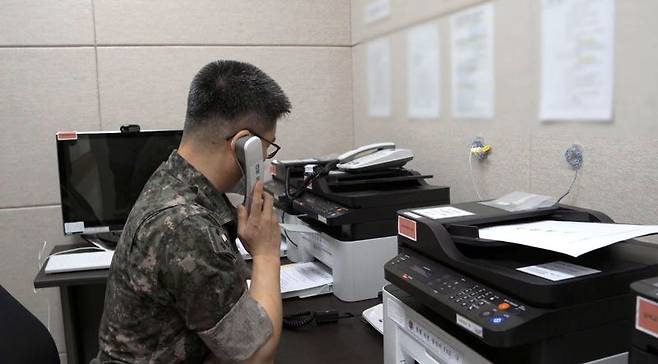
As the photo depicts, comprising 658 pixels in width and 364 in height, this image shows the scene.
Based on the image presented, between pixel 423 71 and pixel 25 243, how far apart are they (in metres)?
1.93

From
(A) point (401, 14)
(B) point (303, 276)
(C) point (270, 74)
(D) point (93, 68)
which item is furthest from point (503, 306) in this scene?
(D) point (93, 68)

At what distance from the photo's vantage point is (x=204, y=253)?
1019 millimetres

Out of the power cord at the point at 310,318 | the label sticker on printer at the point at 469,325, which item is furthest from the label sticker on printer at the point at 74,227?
the label sticker on printer at the point at 469,325

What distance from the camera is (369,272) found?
166 centimetres

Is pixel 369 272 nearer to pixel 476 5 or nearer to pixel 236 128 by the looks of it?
pixel 236 128

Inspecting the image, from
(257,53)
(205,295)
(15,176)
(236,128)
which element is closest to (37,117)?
(15,176)

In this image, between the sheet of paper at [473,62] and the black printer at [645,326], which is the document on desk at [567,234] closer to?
the black printer at [645,326]

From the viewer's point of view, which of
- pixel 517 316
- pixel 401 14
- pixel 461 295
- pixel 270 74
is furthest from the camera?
pixel 270 74

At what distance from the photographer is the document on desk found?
0.83 meters

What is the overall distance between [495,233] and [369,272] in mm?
712

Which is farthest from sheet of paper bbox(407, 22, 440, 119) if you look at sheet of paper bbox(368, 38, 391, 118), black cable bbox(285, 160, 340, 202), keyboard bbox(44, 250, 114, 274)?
keyboard bbox(44, 250, 114, 274)

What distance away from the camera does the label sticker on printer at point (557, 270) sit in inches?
33.1

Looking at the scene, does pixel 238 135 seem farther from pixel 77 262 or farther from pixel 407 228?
pixel 77 262

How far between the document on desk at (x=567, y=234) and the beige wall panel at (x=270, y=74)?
1705 millimetres
